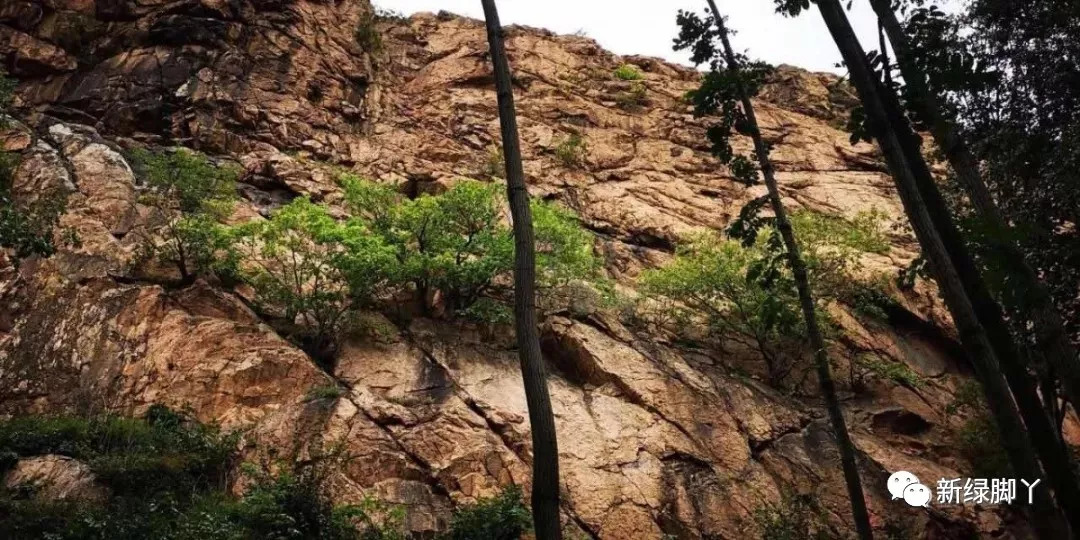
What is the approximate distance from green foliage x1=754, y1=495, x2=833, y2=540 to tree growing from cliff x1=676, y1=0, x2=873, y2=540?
2998mm

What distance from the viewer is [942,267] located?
581 cm

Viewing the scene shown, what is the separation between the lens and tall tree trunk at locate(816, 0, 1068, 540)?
5.50 m

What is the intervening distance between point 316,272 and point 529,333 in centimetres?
1056

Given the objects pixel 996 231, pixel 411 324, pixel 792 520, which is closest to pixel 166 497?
pixel 411 324

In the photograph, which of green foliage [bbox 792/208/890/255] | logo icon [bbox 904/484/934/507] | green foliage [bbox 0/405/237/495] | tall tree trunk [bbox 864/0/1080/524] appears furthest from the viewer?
green foliage [bbox 792/208/890/255]

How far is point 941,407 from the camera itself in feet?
63.1

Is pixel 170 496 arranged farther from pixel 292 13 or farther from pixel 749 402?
pixel 292 13

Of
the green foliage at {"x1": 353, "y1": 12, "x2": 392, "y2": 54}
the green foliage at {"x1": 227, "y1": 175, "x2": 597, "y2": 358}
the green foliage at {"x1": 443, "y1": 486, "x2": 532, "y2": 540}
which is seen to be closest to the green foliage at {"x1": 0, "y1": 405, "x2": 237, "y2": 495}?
the green foliage at {"x1": 227, "y1": 175, "x2": 597, "y2": 358}

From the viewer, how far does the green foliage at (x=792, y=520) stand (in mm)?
13273

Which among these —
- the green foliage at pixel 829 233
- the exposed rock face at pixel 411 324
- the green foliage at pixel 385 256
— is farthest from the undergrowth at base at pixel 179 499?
the green foliage at pixel 829 233

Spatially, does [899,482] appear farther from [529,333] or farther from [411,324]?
[529,333]

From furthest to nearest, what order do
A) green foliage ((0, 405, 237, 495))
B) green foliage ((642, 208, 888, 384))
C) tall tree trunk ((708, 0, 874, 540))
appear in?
green foliage ((642, 208, 888, 384)) → green foliage ((0, 405, 237, 495)) → tall tree trunk ((708, 0, 874, 540))

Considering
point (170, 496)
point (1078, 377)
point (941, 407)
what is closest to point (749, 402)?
point (941, 407)

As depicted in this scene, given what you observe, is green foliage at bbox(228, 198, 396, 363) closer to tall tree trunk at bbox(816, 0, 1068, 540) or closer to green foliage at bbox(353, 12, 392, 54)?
tall tree trunk at bbox(816, 0, 1068, 540)
